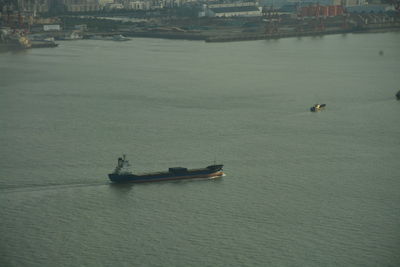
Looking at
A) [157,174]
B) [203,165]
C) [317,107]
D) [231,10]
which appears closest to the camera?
[157,174]

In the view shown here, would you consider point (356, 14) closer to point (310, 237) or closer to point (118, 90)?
point (118, 90)

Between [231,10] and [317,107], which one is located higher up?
[231,10]

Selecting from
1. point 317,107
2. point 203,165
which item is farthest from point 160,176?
point 317,107

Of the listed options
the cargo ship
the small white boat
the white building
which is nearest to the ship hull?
the cargo ship

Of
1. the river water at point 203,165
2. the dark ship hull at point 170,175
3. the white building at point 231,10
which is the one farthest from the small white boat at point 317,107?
the white building at point 231,10

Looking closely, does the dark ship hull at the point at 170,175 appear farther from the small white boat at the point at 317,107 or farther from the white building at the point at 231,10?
the white building at the point at 231,10

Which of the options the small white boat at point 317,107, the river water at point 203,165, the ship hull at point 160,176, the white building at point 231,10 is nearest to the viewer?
the river water at point 203,165

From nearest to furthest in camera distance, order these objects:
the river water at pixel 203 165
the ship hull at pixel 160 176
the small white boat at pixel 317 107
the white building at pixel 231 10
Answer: the river water at pixel 203 165, the ship hull at pixel 160 176, the small white boat at pixel 317 107, the white building at pixel 231 10

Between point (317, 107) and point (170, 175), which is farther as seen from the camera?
point (317, 107)

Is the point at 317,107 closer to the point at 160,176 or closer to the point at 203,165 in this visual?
the point at 203,165
